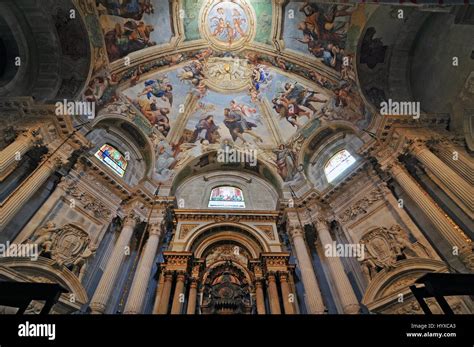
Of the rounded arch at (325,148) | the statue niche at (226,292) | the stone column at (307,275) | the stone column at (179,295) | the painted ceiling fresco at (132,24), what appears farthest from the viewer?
the rounded arch at (325,148)

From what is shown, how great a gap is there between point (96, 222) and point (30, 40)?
26.4ft

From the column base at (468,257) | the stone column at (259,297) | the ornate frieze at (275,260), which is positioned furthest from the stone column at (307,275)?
the column base at (468,257)

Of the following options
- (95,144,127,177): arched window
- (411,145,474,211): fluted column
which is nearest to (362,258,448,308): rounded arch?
(411,145,474,211): fluted column

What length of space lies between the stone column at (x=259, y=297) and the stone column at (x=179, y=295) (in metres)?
3.10

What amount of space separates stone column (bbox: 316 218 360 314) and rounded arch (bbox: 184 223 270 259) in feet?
8.98

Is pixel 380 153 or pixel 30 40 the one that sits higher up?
pixel 30 40

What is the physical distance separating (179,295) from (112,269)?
2794 millimetres

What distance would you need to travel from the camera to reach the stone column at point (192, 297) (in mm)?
10453

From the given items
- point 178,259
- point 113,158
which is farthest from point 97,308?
point 113,158

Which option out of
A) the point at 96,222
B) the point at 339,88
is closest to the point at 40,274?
the point at 96,222

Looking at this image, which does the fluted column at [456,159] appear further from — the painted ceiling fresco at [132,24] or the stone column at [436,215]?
the painted ceiling fresco at [132,24]

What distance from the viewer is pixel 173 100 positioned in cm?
1670

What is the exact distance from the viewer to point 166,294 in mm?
10641

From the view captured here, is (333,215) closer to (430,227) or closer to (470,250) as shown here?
(430,227)
